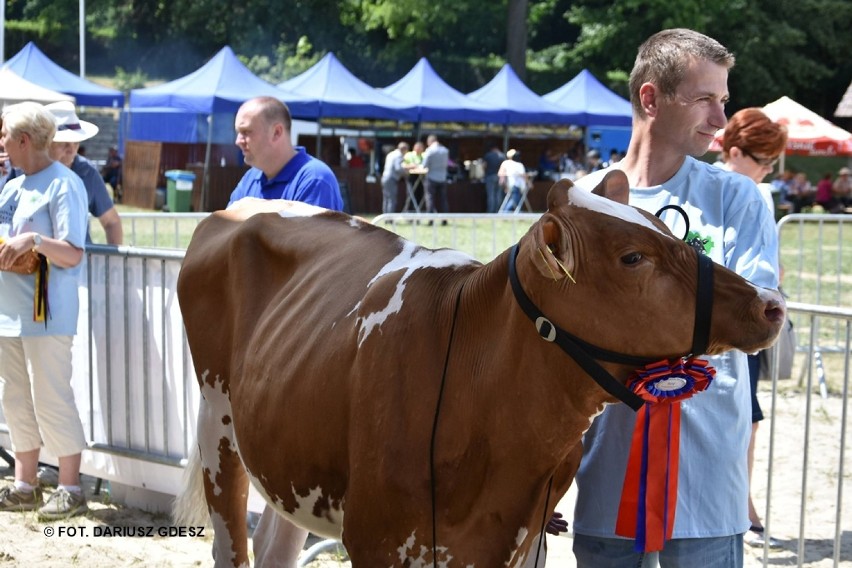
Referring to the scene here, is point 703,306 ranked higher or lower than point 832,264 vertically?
higher

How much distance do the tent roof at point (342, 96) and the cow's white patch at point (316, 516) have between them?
75.2 ft

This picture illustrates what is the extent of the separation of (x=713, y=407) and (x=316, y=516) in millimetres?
1221

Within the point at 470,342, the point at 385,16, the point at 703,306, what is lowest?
the point at 470,342

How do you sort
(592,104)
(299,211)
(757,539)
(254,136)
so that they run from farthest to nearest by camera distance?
(592,104) < (757,539) < (254,136) < (299,211)

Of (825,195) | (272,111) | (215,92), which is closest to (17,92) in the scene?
(272,111)

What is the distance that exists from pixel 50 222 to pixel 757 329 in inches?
181

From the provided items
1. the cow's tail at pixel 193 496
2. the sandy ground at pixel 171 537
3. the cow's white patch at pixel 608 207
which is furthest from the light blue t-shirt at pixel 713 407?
the sandy ground at pixel 171 537

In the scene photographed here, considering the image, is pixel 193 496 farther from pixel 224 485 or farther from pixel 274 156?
pixel 274 156

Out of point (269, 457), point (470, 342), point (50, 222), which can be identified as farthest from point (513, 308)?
point (50, 222)

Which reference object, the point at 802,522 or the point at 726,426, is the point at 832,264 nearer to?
the point at 802,522

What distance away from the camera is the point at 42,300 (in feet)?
19.4

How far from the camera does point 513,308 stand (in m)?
2.67

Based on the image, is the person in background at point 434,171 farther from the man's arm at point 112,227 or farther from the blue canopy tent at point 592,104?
the man's arm at point 112,227

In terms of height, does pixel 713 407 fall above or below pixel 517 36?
below
